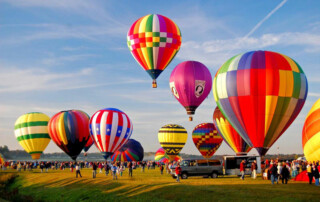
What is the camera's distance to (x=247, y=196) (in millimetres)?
24344

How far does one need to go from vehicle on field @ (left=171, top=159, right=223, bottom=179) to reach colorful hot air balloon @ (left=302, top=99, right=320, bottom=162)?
8463 millimetres

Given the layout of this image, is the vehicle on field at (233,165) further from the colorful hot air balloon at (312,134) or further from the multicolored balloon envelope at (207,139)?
the multicolored balloon envelope at (207,139)

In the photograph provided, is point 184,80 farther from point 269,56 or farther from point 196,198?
point 196,198

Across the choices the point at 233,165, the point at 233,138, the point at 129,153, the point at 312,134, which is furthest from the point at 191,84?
the point at 129,153

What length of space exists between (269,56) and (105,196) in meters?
18.5

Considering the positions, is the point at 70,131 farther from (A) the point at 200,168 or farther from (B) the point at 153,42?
(A) the point at 200,168

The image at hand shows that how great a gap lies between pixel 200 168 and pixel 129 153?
40185 mm

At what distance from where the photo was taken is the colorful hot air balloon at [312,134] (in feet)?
117

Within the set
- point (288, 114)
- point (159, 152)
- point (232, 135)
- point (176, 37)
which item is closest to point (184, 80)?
point (176, 37)

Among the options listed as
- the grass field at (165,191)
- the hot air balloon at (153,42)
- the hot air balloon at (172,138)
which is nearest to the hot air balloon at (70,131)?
the grass field at (165,191)

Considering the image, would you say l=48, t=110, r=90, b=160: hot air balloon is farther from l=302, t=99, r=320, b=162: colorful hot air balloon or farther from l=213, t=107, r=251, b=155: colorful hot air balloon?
l=302, t=99, r=320, b=162: colorful hot air balloon


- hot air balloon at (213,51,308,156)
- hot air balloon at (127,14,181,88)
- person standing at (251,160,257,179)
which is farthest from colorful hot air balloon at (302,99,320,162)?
hot air balloon at (127,14,181,88)

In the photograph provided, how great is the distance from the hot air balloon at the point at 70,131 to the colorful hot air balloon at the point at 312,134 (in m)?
29.8

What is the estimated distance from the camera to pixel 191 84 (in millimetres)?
52844
